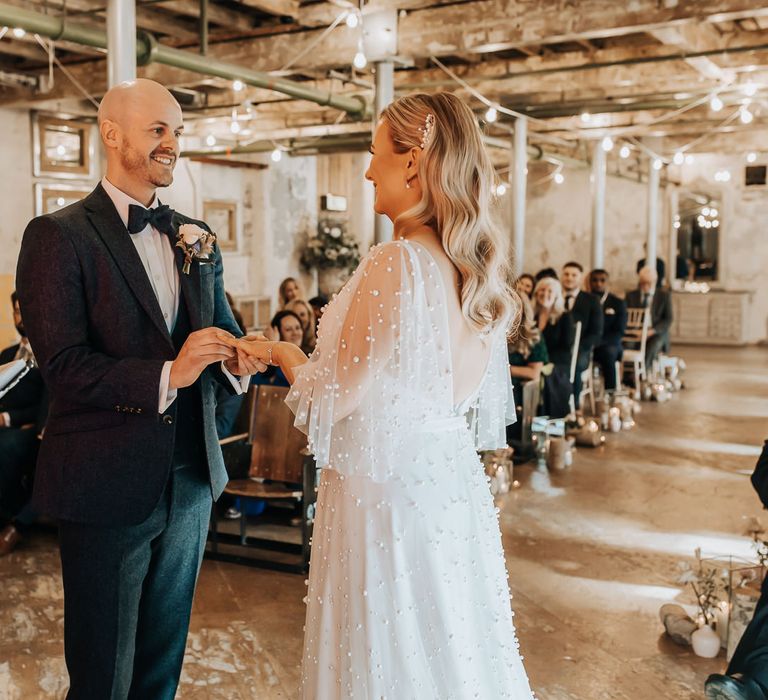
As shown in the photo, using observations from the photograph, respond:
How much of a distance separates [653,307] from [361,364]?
1005cm

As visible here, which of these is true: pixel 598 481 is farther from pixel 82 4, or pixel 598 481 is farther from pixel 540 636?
pixel 82 4

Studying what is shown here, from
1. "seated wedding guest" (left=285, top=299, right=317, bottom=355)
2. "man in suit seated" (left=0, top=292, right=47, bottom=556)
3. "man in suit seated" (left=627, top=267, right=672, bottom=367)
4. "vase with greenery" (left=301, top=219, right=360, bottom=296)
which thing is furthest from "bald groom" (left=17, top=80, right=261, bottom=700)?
"vase with greenery" (left=301, top=219, right=360, bottom=296)

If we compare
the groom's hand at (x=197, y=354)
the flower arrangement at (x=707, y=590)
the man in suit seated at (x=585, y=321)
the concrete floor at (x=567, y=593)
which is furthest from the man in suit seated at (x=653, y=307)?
the groom's hand at (x=197, y=354)

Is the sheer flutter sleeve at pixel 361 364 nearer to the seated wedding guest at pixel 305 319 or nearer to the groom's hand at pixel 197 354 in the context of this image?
the groom's hand at pixel 197 354

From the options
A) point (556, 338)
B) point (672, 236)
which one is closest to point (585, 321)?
point (556, 338)

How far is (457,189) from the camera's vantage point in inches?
81.9

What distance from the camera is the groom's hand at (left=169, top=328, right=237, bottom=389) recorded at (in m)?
2.12

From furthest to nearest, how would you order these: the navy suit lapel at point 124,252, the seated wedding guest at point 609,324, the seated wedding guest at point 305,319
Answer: the seated wedding guest at point 609,324
the seated wedding guest at point 305,319
the navy suit lapel at point 124,252

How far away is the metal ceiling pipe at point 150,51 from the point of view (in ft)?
16.8

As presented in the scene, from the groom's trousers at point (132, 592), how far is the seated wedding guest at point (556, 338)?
5.99 m

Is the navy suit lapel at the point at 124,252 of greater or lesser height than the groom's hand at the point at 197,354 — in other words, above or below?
above

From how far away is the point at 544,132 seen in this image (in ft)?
45.4

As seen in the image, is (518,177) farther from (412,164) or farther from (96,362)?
(96,362)

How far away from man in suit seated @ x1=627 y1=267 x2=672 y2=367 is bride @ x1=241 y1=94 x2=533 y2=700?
369 inches
